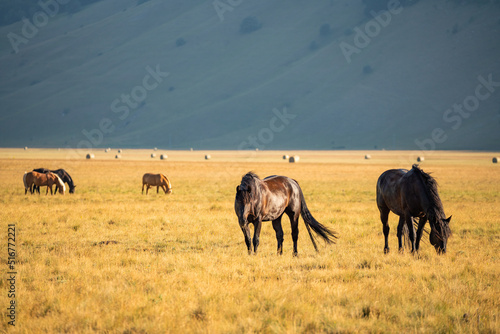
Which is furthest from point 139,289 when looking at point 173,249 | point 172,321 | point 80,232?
point 80,232

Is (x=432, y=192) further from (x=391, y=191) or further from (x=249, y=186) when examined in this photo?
(x=249, y=186)

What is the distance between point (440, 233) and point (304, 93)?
504ft

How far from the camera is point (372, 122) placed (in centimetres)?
14612

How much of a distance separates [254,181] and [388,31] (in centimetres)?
17806

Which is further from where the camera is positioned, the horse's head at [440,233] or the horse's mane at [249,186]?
the horse's mane at [249,186]

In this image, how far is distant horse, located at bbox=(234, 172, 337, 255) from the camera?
34.4 feet

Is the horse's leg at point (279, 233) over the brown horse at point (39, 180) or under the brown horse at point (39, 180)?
under

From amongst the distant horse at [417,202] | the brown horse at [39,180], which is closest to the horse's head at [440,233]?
the distant horse at [417,202]

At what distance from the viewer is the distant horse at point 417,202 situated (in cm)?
1017

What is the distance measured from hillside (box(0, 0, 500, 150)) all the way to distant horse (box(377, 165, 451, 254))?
121783 mm

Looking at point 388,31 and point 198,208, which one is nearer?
point 198,208

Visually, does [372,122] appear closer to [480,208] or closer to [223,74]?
[223,74]

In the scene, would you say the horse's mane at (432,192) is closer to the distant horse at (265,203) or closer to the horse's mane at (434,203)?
the horse's mane at (434,203)

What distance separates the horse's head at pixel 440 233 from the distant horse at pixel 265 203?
2.75m
